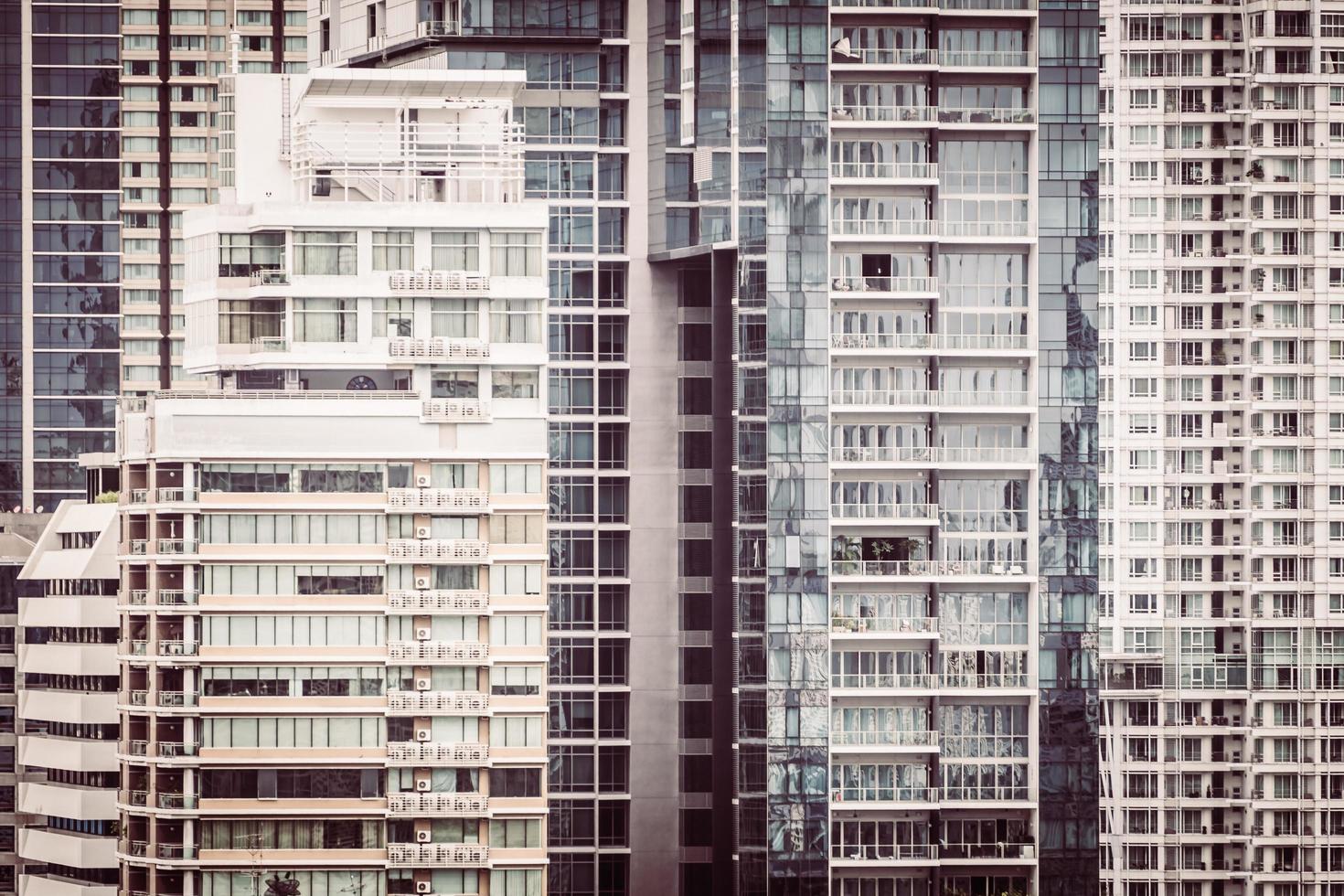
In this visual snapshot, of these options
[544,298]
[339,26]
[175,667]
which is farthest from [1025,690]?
[339,26]

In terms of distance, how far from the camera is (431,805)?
9875cm

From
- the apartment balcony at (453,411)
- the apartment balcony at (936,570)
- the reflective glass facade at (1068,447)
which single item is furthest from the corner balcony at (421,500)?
the reflective glass facade at (1068,447)

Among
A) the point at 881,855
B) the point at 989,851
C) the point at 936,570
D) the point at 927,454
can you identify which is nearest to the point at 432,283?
the point at 927,454

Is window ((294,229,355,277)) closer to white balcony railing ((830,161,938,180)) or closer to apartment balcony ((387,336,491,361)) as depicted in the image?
apartment balcony ((387,336,491,361))

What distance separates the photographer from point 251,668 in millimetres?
99000

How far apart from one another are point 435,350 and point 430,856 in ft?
63.7

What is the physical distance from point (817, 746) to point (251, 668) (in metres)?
27.0

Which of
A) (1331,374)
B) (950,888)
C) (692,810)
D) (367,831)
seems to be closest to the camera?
(367,831)

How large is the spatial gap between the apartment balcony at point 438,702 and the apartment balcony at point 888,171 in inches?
1217

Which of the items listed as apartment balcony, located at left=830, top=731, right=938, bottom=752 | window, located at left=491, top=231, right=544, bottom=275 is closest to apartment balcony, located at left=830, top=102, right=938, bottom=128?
window, located at left=491, top=231, right=544, bottom=275

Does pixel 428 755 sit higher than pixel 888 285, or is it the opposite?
pixel 888 285

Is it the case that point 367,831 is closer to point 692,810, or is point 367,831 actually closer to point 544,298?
point 544,298

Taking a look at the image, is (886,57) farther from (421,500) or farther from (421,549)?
(421,549)

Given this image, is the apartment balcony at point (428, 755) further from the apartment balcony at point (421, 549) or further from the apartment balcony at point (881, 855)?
the apartment balcony at point (881, 855)
